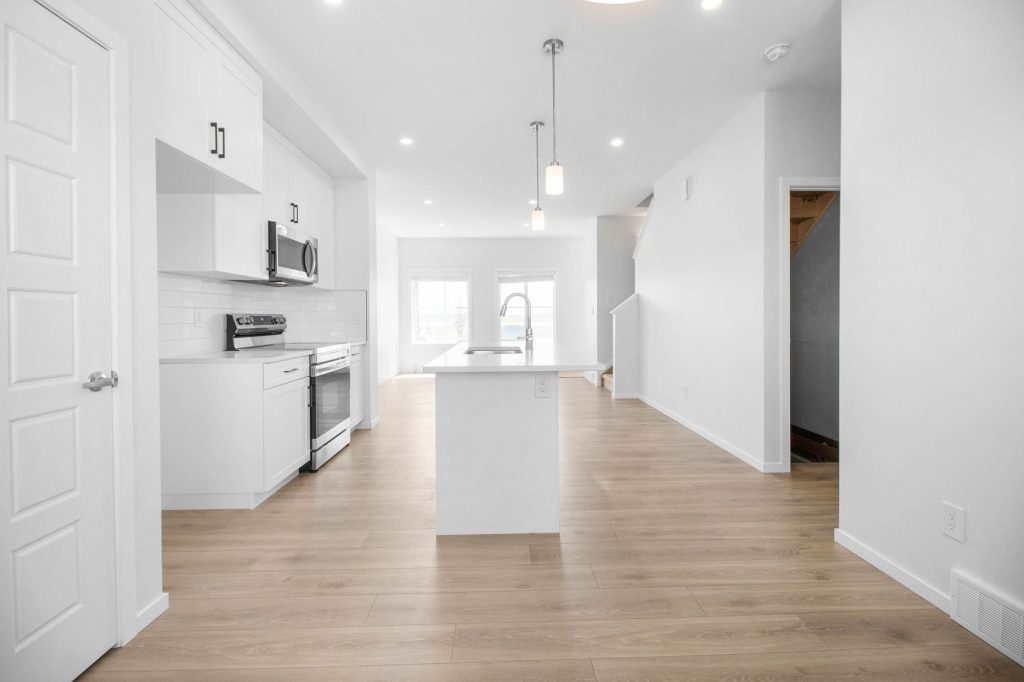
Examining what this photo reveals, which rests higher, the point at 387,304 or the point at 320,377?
the point at 387,304

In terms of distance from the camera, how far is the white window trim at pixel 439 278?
9.30 metres

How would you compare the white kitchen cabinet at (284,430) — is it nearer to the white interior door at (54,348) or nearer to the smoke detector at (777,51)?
the white interior door at (54,348)

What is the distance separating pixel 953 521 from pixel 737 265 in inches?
93.0

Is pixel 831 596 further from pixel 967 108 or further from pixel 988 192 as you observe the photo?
pixel 967 108

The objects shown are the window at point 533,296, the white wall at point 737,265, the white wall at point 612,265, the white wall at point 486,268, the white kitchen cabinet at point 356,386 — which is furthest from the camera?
the window at point 533,296

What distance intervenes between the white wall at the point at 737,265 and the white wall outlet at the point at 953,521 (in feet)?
5.44

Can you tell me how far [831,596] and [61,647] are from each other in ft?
8.37

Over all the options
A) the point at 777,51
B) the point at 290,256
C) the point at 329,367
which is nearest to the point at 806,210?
the point at 777,51

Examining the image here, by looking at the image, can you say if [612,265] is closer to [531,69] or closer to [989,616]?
[531,69]

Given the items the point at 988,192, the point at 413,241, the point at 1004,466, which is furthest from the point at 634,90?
the point at 413,241

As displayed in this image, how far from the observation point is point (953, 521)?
1795 millimetres

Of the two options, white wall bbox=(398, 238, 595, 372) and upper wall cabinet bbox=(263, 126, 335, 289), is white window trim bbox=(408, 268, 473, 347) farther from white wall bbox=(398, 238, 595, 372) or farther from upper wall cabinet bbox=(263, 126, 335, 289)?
upper wall cabinet bbox=(263, 126, 335, 289)

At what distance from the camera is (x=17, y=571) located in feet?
4.37

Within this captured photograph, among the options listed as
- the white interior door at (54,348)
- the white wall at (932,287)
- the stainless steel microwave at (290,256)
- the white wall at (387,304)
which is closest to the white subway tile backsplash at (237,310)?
the stainless steel microwave at (290,256)
